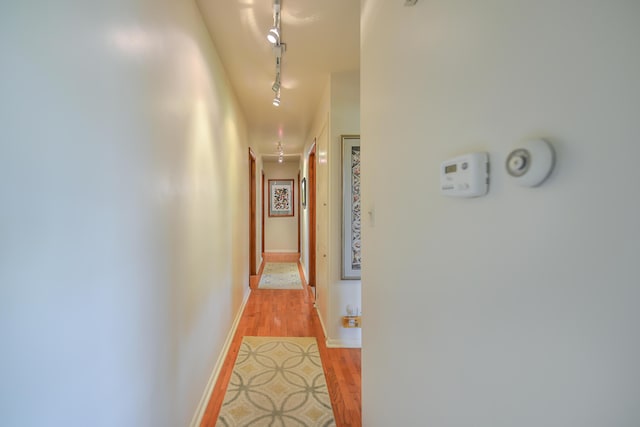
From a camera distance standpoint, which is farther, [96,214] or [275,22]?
[275,22]

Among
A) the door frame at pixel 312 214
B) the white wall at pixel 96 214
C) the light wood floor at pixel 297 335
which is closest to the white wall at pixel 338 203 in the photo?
the light wood floor at pixel 297 335

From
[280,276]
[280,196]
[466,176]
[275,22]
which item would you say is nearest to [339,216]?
[275,22]

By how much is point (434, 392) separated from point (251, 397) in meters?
1.57

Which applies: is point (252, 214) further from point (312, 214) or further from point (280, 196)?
point (280, 196)

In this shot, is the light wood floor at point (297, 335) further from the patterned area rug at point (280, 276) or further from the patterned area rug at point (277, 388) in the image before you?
the patterned area rug at point (280, 276)

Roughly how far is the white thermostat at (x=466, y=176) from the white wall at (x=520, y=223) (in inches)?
1.0

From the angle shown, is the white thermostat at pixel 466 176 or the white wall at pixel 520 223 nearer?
Result: the white wall at pixel 520 223

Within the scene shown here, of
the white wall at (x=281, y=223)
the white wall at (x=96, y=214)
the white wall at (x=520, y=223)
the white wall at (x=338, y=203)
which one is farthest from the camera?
the white wall at (x=281, y=223)

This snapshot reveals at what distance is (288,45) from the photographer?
2033mm

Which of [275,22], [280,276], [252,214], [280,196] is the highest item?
[275,22]

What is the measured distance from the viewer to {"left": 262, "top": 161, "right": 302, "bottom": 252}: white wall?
24.5 ft

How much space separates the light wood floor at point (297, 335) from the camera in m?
1.77

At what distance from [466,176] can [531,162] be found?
0.15 m

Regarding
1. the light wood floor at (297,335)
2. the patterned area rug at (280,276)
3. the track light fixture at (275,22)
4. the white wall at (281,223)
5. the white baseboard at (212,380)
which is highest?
the track light fixture at (275,22)
